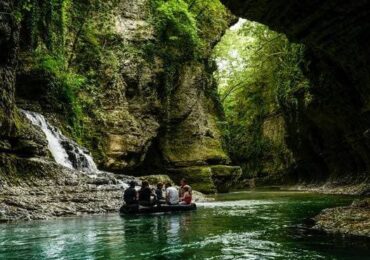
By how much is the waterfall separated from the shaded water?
6378 millimetres

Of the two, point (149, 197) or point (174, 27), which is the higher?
point (174, 27)

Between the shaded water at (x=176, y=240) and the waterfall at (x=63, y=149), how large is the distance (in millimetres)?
6378

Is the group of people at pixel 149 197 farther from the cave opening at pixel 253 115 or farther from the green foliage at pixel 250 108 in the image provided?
the green foliage at pixel 250 108

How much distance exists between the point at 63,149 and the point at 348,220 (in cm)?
1371

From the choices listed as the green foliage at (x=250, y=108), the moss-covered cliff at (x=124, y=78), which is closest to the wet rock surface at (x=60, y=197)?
the moss-covered cliff at (x=124, y=78)

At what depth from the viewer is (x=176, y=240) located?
971 centimetres

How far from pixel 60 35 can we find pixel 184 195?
44.0ft

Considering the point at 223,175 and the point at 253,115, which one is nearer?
the point at 223,175

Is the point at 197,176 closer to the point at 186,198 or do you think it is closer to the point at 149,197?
the point at 186,198

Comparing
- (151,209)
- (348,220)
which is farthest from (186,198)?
(348,220)

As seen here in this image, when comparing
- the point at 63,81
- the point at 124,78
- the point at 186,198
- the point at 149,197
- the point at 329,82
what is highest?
the point at 124,78

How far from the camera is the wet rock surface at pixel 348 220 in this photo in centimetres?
968

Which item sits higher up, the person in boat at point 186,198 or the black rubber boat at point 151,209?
the person in boat at point 186,198

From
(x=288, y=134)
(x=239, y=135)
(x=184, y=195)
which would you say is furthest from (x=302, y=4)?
(x=239, y=135)
